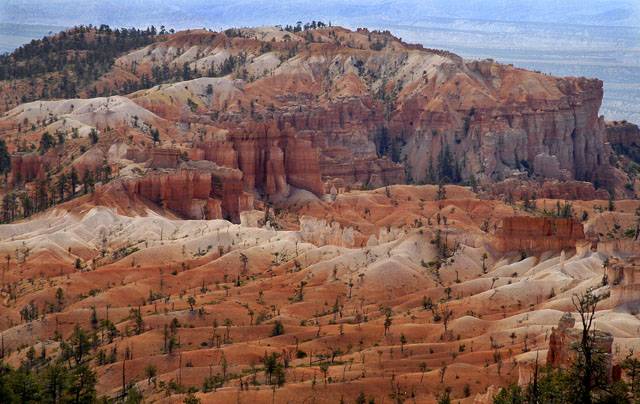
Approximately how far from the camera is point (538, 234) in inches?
3981

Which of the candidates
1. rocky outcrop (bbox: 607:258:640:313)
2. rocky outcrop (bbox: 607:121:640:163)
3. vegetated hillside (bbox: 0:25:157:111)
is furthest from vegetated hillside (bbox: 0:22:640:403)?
vegetated hillside (bbox: 0:25:157:111)

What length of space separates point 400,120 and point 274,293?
80216mm

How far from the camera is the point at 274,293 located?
94.8 metres

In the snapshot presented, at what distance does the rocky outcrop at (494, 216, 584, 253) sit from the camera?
100 meters

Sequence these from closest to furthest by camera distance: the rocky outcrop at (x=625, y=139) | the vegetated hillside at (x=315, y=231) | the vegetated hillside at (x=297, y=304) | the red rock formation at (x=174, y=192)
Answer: the vegetated hillside at (x=297, y=304) → the vegetated hillside at (x=315, y=231) → the red rock formation at (x=174, y=192) → the rocky outcrop at (x=625, y=139)

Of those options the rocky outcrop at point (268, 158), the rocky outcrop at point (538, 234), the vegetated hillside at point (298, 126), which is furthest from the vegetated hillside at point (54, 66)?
the rocky outcrop at point (538, 234)

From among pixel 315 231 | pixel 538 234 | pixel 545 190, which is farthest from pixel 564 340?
pixel 545 190

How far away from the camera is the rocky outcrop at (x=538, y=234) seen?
100500 mm

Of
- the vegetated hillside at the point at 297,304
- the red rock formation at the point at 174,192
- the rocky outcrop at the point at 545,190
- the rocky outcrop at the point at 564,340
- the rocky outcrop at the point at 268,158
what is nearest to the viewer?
the rocky outcrop at the point at 564,340

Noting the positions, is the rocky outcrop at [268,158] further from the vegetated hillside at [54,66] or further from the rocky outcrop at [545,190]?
the vegetated hillside at [54,66]

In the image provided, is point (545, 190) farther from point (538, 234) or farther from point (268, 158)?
point (538, 234)

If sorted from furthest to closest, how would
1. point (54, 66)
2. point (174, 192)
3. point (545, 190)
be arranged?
1. point (54, 66)
2. point (545, 190)
3. point (174, 192)

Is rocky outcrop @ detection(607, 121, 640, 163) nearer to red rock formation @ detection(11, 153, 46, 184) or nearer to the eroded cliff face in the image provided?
the eroded cliff face

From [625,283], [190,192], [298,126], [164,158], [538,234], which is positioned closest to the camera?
[625,283]
